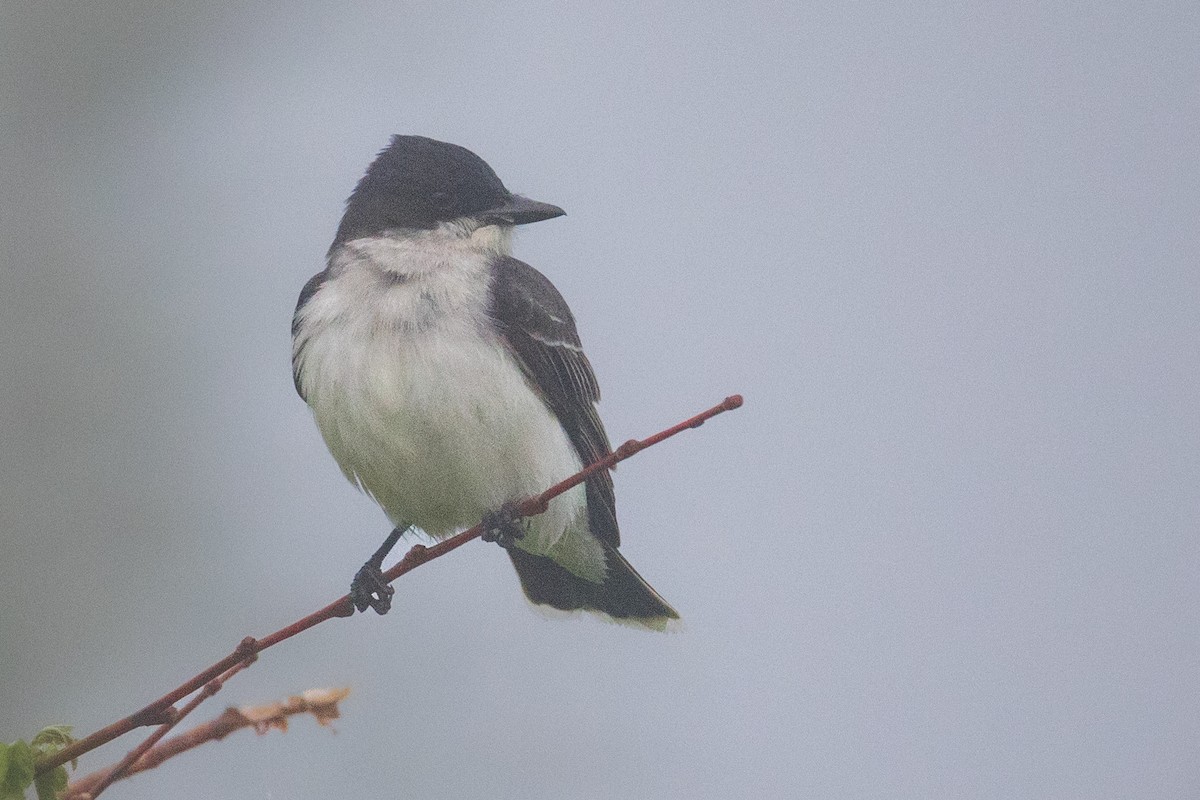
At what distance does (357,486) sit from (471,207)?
40.1 inches

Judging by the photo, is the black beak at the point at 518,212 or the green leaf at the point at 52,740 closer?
the green leaf at the point at 52,740

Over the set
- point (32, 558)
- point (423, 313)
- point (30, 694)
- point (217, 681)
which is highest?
point (423, 313)

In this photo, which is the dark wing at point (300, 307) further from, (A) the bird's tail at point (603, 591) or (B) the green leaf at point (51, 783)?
(B) the green leaf at point (51, 783)

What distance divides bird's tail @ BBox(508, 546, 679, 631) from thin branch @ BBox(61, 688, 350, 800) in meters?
2.88

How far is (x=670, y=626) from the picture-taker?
17.6 ft

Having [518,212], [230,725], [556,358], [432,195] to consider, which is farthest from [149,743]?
[432,195]

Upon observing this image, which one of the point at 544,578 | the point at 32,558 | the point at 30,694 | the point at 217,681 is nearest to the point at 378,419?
the point at 544,578

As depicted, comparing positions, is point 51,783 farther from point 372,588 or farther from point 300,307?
point 300,307

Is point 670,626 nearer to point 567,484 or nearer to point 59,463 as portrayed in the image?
point 567,484

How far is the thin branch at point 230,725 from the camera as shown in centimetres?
238

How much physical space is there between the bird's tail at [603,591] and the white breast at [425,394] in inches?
22.2

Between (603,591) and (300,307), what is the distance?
1.46 m

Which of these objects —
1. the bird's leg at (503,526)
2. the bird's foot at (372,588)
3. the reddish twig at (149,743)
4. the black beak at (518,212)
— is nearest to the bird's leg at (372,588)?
the bird's foot at (372,588)

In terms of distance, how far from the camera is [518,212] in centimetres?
502
